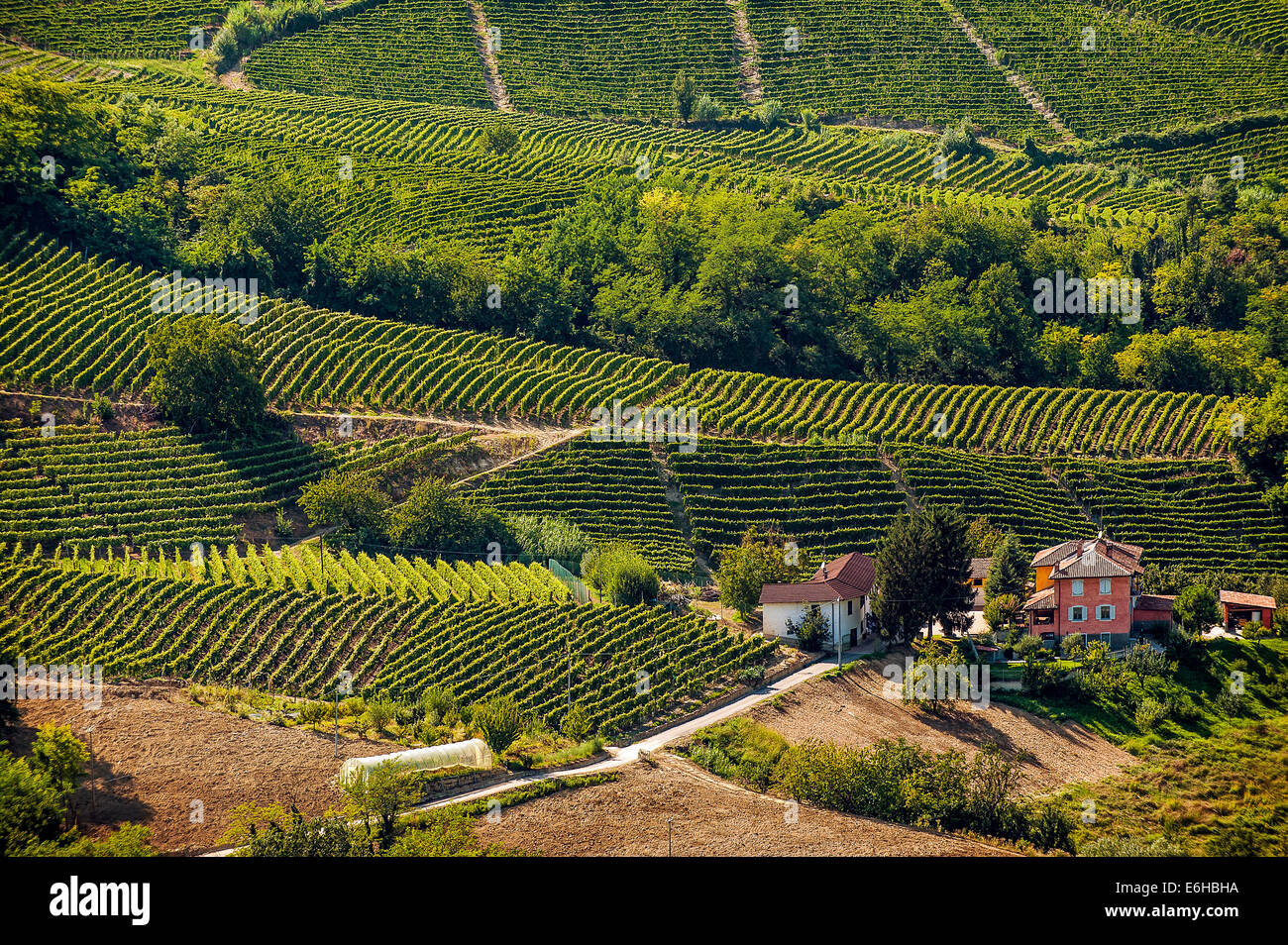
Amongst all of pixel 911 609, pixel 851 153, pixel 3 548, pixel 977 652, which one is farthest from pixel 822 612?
pixel 851 153

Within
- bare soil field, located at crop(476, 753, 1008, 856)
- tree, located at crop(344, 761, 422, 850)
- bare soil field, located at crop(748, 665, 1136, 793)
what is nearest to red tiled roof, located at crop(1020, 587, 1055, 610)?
bare soil field, located at crop(748, 665, 1136, 793)

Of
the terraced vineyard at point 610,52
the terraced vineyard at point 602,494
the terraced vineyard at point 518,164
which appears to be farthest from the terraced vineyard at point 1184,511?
the terraced vineyard at point 610,52

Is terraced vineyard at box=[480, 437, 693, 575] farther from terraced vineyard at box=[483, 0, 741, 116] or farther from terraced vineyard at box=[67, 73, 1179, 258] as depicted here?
terraced vineyard at box=[483, 0, 741, 116]

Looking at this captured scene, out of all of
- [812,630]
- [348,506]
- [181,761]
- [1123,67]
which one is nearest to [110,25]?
[348,506]

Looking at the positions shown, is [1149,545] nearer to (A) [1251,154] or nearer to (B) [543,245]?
(B) [543,245]

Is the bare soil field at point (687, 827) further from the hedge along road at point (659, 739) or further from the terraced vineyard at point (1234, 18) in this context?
the terraced vineyard at point (1234, 18)
